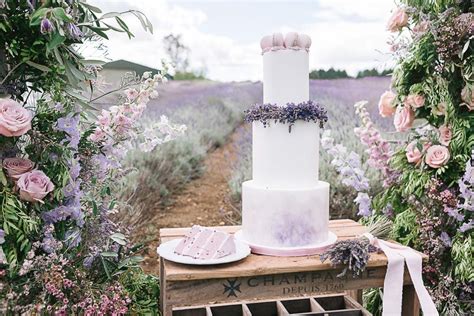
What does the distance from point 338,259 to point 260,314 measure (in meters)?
0.69

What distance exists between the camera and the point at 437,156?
2.47 m

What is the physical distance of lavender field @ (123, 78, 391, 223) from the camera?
15.0 ft

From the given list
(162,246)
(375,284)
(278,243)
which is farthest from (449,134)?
(162,246)

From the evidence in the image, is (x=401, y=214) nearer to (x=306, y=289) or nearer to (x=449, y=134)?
(x=449, y=134)

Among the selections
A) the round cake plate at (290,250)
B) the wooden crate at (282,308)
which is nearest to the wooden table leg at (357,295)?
the wooden crate at (282,308)

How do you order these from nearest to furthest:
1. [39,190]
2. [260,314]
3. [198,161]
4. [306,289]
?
[39,190] → [306,289] → [260,314] → [198,161]

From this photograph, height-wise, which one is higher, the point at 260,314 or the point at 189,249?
the point at 189,249

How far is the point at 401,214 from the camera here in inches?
105

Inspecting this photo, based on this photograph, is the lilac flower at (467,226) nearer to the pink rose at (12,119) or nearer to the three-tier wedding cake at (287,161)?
the three-tier wedding cake at (287,161)

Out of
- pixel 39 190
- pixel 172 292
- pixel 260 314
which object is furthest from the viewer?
pixel 260 314

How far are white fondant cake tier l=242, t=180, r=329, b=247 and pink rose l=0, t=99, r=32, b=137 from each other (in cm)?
93

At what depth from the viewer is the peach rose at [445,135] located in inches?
97.1

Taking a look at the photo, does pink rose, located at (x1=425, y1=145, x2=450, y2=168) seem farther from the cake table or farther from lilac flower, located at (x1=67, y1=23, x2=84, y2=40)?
lilac flower, located at (x1=67, y1=23, x2=84, y2=40)

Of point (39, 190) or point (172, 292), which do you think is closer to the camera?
point (39, 190)
